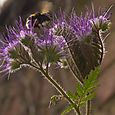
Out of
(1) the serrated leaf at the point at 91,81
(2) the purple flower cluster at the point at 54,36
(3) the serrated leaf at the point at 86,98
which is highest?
(2) the purple flower cluster at the point at 54,36

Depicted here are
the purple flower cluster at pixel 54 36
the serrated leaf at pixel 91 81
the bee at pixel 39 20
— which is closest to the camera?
the serrated leaf at pixel 91 81

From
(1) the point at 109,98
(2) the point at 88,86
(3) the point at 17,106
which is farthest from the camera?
(3) the point at 17,106

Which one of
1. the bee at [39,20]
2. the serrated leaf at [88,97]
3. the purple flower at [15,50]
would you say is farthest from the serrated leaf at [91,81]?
the bee at [39,20]

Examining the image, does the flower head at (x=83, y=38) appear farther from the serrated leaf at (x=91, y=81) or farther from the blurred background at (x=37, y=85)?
the blurred background at (x=37, y=85)

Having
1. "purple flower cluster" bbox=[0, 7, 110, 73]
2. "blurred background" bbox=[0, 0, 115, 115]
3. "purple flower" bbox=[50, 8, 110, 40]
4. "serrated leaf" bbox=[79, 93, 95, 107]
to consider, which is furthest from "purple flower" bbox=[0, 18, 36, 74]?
"blurred background" bbox=[0, 0, 115, 115]

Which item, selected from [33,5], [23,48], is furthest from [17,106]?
[23,48]

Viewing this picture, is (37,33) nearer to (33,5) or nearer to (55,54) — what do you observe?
(55,54)

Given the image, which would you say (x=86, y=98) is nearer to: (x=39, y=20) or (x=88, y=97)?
(x=88, y=97)

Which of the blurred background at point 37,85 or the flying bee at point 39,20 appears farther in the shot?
the blurred background at point 37,85
